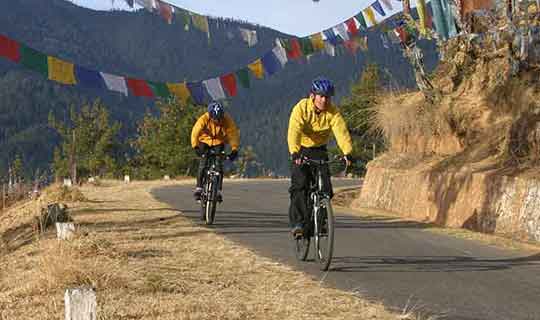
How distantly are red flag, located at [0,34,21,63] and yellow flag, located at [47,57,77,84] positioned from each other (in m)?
1.13

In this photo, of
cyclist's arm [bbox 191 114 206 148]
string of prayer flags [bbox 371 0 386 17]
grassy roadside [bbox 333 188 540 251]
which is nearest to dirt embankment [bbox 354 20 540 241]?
grassy roadside [bbox 333 188 540 251]

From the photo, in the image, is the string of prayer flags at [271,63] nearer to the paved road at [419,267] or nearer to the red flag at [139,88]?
the red flag at [139,88]

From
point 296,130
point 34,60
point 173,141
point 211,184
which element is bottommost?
point 211,184

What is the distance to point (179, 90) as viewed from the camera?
21.1 m

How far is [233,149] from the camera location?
473 inches

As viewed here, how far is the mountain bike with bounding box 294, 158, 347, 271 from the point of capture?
25.2ft

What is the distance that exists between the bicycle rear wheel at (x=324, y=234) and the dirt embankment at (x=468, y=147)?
433 cm

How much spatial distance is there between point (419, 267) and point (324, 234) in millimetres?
1192

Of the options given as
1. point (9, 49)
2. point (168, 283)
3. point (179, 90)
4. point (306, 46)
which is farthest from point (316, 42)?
point (168, 283)

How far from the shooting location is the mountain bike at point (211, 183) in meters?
12.1

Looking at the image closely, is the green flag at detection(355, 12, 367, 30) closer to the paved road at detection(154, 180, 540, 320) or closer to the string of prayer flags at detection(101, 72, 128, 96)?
the string of prayer flags at detection(101, 72, 128, 96)

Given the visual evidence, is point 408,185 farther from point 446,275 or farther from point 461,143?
point 446,275

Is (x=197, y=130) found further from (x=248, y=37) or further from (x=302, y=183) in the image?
(x=248, y=37)

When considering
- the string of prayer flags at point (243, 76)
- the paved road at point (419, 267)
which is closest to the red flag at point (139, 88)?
the string of prayer flags at point (243, 76)
